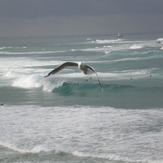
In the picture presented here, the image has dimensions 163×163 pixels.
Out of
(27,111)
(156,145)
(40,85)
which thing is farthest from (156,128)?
(40,85)

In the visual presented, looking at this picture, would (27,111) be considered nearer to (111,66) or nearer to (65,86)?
(65,86)

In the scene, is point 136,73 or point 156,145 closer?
point 156,145

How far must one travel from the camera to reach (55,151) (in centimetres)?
1097

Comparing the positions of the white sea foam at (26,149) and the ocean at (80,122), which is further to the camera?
the white sea foam at (26,149)

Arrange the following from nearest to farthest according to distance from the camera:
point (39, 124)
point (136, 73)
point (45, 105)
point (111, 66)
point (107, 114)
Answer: point (39, 124) < point (107, 114) < point (45, 105) < point (136, 73) < point (111, 66)

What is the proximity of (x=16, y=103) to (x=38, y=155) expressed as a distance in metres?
8.72

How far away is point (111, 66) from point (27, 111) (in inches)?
827

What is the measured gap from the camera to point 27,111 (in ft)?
54.7

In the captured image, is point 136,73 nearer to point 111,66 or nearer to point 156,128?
point 111,66

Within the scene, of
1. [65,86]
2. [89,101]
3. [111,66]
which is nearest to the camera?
[89,101]

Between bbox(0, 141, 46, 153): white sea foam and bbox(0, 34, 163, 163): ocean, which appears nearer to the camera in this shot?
bbox(0, 34, 163, 163): ocean

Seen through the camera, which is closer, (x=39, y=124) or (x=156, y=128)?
(x=156, y=128)

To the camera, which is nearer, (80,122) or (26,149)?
(26,149)

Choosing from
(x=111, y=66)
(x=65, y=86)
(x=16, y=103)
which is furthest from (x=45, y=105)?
(x=111, y=66)
